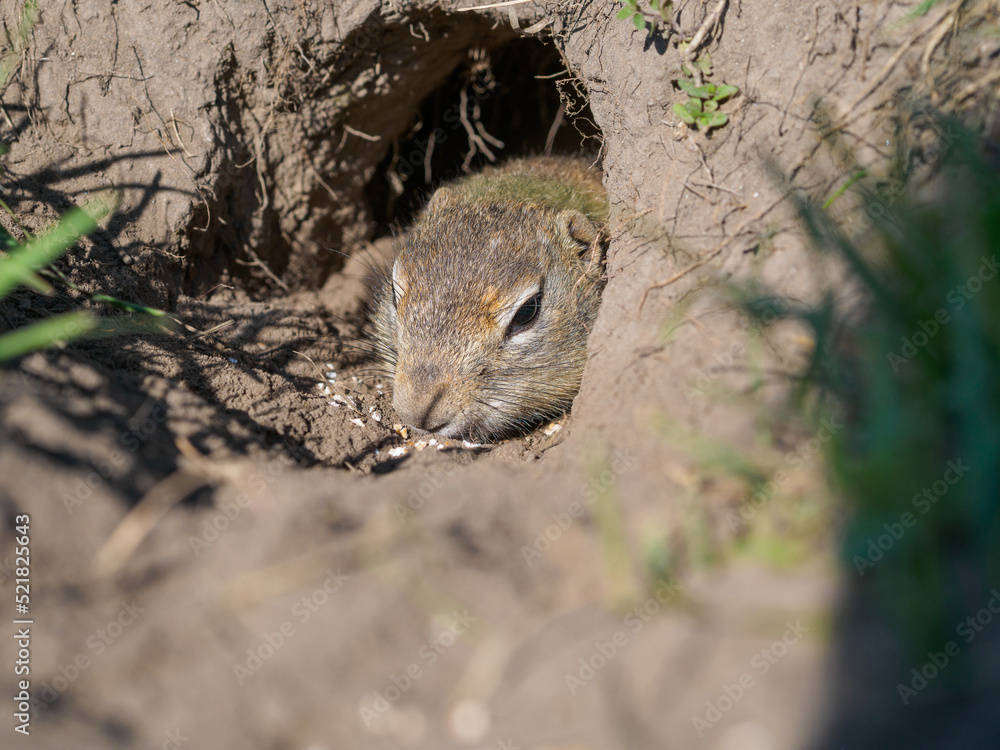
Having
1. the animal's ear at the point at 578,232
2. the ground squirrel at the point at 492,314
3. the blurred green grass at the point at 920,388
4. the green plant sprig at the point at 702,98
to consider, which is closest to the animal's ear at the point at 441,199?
the ground squirrel at the point at 492,314

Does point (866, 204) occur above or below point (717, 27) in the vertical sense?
below

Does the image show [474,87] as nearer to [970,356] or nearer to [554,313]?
[554,313]

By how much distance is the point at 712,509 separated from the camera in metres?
1.96

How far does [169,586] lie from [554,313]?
256 centimetres

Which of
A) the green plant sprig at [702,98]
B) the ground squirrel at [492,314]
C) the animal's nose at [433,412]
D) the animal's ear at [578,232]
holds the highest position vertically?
the green plant sprig at [702,98]

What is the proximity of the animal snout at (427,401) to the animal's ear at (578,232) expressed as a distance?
4.03 feet


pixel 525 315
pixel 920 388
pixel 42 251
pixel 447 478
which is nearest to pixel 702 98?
pixel 525 315

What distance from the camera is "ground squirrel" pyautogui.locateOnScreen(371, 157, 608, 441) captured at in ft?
11.7

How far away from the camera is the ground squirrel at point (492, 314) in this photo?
11.7 feet

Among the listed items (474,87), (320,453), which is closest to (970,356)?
(320,453)

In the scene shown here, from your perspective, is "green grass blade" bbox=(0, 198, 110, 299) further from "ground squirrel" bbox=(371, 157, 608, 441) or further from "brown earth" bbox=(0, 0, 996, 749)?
"ground squirrel" bbox=(371, 157, 608, 441)

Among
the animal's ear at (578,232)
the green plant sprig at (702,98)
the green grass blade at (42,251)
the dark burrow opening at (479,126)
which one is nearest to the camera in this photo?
the green grass blade at (42,251)

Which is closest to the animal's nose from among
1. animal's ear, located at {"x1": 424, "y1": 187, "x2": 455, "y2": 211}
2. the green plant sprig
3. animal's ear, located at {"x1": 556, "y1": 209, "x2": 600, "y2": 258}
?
animal's ear, located at {"x1": 556, "y1": 209, "x2": 600, "y2": 258}

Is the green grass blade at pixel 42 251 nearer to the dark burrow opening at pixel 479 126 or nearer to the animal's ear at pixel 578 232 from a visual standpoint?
the dark burrow opening at pixel 479 126
